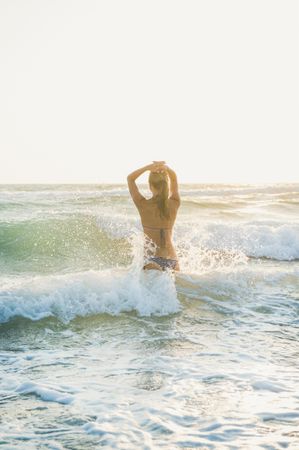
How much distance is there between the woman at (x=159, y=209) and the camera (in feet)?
20.5

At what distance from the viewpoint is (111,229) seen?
50.0 feet

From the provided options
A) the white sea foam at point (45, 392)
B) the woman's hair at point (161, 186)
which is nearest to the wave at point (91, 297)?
the woman's hair at point (161, 186)

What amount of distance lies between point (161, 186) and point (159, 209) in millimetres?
393

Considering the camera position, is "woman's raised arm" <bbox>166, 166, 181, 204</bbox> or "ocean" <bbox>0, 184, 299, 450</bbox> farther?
"woman's raised arm" <bbox>166, 166, 181, 204</bbox>

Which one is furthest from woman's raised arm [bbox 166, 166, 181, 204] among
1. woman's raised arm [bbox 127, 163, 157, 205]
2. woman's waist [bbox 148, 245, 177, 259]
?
woman's waist [bbox 148, 245, 177, 259]

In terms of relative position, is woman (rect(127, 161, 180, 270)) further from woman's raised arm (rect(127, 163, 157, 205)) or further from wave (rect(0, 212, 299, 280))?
wave (rect(0, 212, 299, 280))

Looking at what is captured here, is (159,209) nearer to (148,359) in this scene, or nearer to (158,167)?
(158,167)

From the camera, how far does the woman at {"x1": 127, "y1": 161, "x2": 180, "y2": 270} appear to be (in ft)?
20.5

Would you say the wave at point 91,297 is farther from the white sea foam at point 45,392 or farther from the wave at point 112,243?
the wave at point 112,243

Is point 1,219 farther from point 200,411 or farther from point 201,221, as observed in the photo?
point 200,411

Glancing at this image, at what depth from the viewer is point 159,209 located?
657 cm

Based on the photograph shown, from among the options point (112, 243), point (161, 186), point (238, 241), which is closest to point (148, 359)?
point (161, 186)

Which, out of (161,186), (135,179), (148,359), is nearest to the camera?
(148,359)

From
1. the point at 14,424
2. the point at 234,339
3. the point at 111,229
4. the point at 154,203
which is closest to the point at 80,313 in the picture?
the point at 154,203
